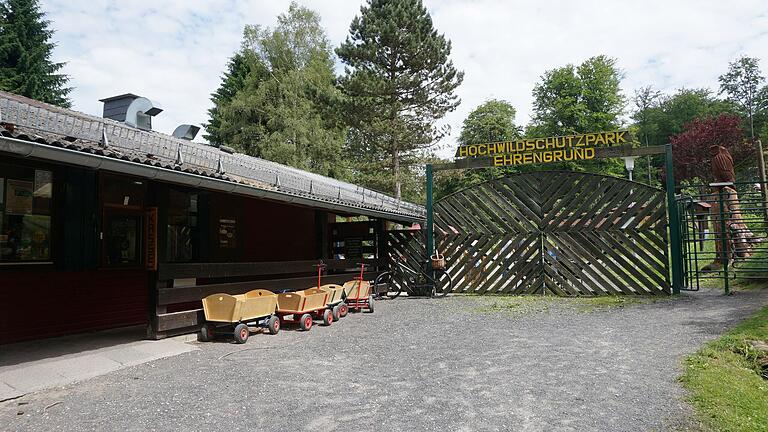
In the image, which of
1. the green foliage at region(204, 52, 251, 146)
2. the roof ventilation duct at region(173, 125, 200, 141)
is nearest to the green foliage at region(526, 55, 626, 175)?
the green foliage at region(204, 52, 251, 146)

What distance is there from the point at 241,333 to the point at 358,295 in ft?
10.7

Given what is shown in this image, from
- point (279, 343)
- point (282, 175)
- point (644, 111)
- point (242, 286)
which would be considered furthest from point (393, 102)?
point (644, 111)

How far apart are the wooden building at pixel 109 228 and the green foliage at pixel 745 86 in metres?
51.8

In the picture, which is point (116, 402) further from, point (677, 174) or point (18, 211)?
point (677, 174)

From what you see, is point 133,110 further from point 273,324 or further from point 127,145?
point 273,324

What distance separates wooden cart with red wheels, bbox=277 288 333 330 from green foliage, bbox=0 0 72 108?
83.7 feet

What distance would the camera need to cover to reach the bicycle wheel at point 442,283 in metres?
12.2

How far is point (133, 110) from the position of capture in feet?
34.2

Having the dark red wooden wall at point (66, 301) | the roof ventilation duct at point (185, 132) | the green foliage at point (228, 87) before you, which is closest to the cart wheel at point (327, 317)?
the dark red wooden wall at point (66, 301)

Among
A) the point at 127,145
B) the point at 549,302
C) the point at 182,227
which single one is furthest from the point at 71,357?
the point at 549,302

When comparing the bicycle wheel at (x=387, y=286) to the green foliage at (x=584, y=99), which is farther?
the green foliage at (x=584, y=99)

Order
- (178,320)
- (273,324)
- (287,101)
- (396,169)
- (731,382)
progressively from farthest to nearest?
1. (287,101)
2. (396,169)
3. (273,324)
4. (178,320)
5. (731,382)

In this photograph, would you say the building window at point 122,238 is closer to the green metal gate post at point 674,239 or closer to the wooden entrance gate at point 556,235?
the wooden entrance gate at point 556,235

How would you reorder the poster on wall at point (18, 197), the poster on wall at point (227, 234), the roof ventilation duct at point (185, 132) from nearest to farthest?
the poster on wall at point (18, 197)
the poster on wall at point (227, 234)
the roof ventilation duct at point (185, 132)
